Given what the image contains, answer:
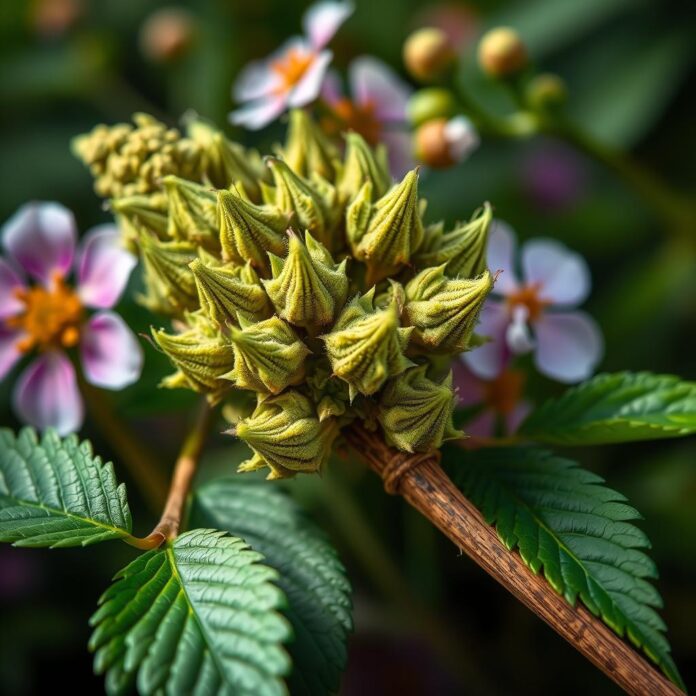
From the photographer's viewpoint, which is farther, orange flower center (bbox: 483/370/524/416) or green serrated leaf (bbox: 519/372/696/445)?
orange flower center (bbox: 483/370/524/416)

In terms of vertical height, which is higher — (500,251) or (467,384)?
(500,251)

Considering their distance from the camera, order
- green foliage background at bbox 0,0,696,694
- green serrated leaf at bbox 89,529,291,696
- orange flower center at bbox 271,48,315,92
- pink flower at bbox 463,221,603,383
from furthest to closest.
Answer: green foliage background at bbox 0,0,696,694 → orange flower center at bbox 271,48,315,92 → pink flower at bbox 463,221,603,383 → green serrated leaf at bbox 89,529,291,696

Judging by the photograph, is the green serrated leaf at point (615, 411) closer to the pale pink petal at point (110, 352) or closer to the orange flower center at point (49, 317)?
the pale pink petal at point (110, 352)

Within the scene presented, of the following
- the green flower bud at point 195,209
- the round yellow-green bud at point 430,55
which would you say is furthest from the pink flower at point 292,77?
the green flower bud at point 195,209

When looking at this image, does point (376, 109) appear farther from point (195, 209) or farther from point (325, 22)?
point (195, 209)

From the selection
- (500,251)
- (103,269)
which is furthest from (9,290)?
(500,251)

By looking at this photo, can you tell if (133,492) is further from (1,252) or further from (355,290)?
(355,290)

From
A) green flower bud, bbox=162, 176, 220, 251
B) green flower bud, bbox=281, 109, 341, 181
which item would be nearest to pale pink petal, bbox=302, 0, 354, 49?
green flower bud, bbox=281, 109, 341, 181

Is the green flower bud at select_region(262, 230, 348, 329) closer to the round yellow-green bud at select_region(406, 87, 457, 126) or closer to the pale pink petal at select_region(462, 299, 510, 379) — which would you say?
the pale pink petal at select_region(462, 299, 510, 379)
